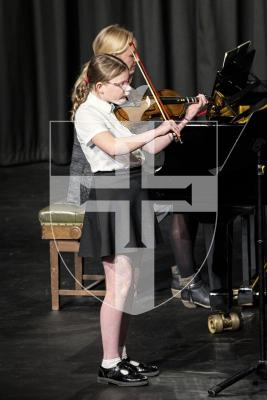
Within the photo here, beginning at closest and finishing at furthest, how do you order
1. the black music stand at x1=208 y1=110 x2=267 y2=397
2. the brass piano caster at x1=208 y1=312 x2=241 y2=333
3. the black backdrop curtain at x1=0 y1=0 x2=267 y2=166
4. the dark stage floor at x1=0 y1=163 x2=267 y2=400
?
1. the black music stand at x1=208 y1=110 x2=267 y2=397
2. the dark stage floor at x1=0 y1=163 x2=267 y2=400
3. the brass piano caster at x1=208 y1=312 x2=241 y2=333
4. the black backdrop curtain at x1=0 y1=0 x2=267 y2=166

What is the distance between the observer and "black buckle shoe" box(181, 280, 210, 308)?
15.5 ft

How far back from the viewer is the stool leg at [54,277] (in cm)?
470

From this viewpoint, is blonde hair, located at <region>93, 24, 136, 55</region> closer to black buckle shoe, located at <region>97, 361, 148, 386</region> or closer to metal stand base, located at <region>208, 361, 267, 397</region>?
black buckle shoe, located at <region>97, 361, 148, 386</region>

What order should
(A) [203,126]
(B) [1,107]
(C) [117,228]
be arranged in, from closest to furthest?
(C) [117,228] < (A) [203,126] < (B) [1,107]

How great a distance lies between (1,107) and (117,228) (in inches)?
194

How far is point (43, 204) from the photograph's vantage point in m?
7.04

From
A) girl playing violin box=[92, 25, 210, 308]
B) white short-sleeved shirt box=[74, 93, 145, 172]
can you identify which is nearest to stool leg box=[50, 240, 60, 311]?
girl playing violin box=[92, 25, 210, 308]

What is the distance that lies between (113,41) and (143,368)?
1495 millimetres

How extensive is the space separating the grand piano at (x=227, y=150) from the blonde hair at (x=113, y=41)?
1.73 ft

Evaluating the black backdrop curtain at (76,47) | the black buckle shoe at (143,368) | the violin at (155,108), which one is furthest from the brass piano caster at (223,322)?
the black backdrop curtain at (76,47)

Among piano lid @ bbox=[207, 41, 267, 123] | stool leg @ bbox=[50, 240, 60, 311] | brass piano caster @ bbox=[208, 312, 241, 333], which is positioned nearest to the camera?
brass piano caster @ bbox=[208, 312, 241, 333]

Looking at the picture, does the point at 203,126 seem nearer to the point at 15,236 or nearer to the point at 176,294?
the point at 176,294

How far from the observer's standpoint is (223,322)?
14.0 feet

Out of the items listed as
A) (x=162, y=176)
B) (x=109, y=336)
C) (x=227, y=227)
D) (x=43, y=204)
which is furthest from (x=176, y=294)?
(x=43, y=204)
